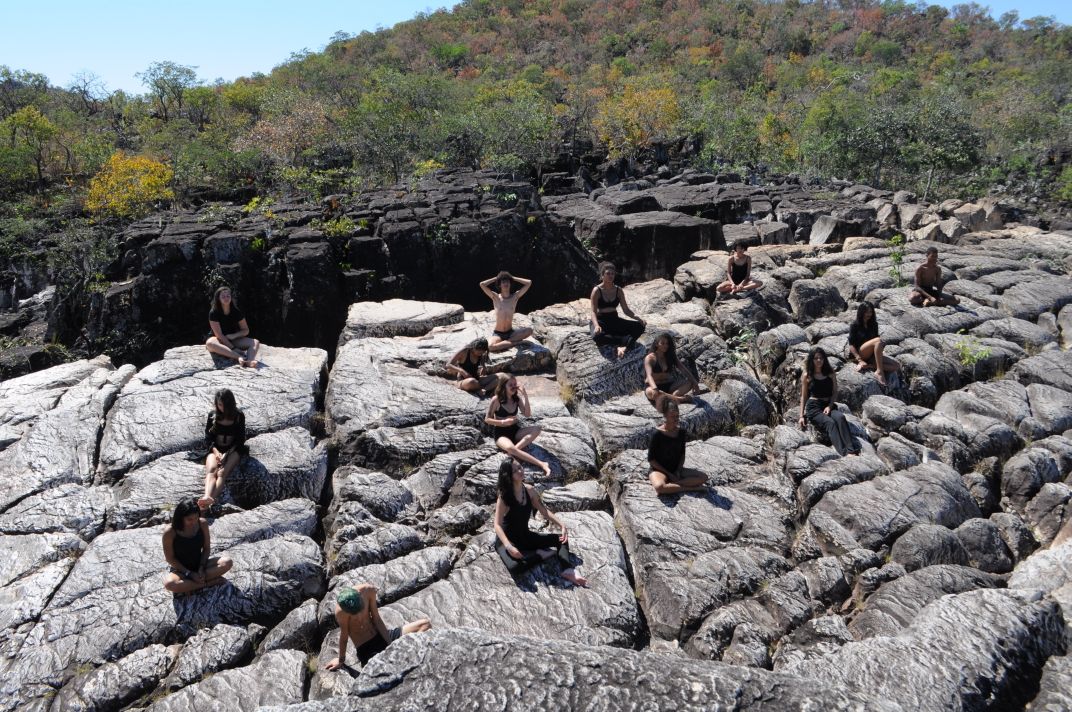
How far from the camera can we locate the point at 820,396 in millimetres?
7871

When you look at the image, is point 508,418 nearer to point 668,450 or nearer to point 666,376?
point 668,450

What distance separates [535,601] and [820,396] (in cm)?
428

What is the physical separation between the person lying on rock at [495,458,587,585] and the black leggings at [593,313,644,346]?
3.51 meters

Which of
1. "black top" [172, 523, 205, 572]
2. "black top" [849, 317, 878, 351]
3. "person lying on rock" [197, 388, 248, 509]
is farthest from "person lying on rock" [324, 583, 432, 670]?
"black top" [849, 317, 878, 351]

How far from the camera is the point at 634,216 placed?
15008 millimetres

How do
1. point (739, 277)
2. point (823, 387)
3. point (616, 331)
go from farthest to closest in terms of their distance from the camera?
1. point (739, 277)
2. point (616, 331)
3. point (823, 387)

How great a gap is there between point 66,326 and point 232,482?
7828mm

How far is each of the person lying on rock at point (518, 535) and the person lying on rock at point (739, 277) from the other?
6030mm

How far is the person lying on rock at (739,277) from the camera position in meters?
10.6

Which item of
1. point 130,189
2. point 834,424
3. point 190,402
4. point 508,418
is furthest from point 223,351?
point 130,189

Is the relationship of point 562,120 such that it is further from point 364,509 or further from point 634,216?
point 364,509

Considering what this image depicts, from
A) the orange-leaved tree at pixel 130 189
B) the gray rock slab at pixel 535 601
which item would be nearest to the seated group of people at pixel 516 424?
the gray rock slab at pixel 535 601

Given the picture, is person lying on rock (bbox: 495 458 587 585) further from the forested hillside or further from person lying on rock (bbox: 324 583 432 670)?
the forested hillside

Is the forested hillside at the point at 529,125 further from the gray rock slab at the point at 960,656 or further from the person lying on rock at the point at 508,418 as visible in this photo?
the gray rock slab at the point at 960,656
